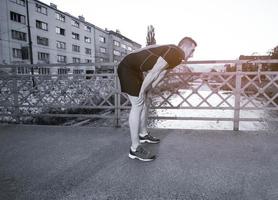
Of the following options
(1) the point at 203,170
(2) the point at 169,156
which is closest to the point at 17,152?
(2) the point at 169,156

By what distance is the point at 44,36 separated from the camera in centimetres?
3456

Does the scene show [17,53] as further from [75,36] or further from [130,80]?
[130,80]

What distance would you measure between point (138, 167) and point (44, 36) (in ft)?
122

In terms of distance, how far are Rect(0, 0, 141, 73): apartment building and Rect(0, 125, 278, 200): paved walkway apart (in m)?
23.8

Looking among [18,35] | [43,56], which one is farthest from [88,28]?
[18,35]

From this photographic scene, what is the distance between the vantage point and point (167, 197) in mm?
1951

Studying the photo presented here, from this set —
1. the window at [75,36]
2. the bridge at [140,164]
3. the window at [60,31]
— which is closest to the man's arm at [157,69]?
the bridge at [140,164]

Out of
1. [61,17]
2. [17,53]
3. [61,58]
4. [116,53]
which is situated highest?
[61,17]

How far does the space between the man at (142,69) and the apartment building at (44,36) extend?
24246 mm

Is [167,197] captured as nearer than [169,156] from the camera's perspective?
Yes

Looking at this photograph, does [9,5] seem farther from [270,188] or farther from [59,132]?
[270,188]

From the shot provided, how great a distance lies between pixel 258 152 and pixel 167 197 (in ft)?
6.12

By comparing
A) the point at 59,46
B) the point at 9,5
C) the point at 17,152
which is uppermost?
the point at 9,5

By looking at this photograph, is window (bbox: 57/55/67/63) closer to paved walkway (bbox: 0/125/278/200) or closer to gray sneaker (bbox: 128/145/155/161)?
paved walkway (bbox: 0/125/278/200)
